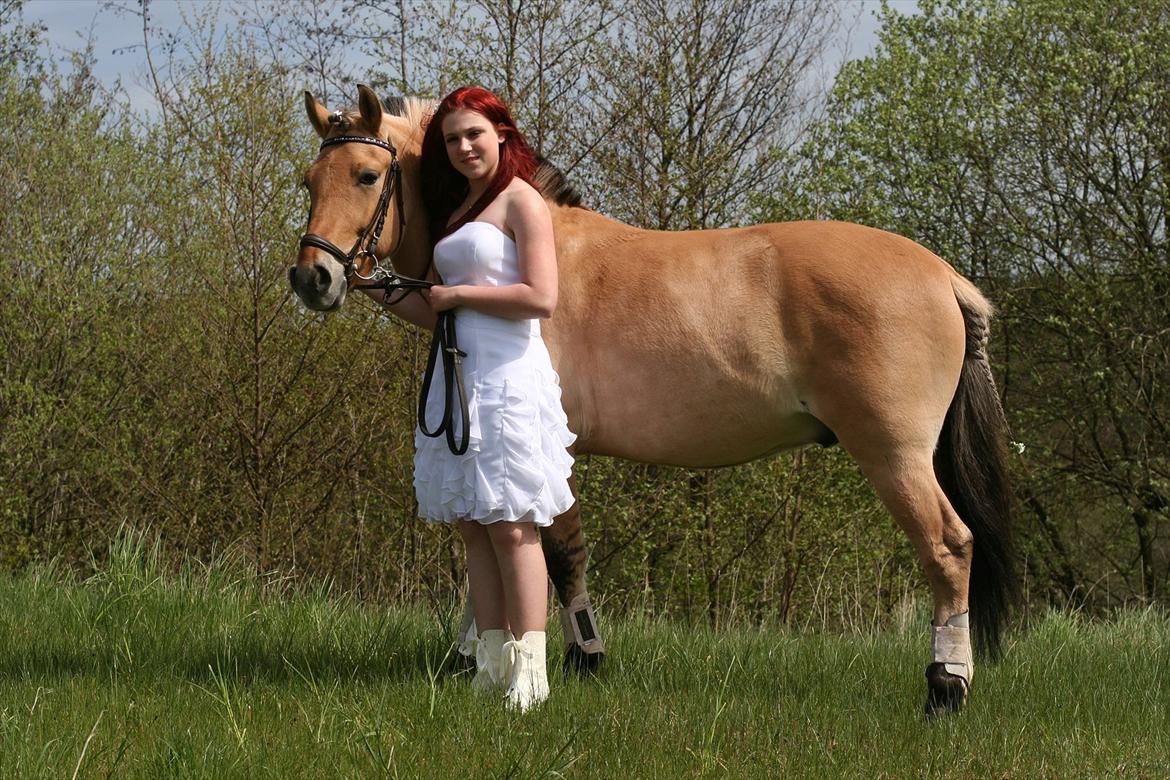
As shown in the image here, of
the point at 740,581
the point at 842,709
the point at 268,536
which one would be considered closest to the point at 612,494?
the point at 740,581

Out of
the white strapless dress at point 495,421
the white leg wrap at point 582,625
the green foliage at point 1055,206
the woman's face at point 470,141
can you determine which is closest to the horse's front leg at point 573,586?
the white leg wrap at point 582,625

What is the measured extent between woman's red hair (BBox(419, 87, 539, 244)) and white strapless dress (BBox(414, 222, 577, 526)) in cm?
23

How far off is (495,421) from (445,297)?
18.0 inches

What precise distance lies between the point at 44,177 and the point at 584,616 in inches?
298

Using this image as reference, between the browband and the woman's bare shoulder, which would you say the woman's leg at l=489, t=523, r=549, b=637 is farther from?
the browband

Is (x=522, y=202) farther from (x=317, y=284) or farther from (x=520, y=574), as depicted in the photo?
(x=520, y=574)

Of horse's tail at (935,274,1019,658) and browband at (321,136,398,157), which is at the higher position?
browband at (321,136,398,157)

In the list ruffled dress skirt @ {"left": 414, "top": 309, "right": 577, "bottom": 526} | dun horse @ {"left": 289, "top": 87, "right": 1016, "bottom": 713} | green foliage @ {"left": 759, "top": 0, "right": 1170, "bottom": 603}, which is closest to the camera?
ruffled dress skirt @ {"left": 414, "top": 309, "right": 577, "bottom": 526}

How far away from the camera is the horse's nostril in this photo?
4.09m

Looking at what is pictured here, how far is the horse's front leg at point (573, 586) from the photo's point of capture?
15.6 feet

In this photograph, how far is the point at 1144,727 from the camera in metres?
4.01

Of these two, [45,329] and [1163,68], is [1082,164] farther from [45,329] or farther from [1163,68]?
[45,329]

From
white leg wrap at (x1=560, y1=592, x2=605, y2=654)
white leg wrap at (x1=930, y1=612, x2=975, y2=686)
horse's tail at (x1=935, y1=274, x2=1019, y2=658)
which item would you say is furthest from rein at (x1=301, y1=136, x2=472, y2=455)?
horse's tail at (x1=935, y1=274, x2=1019, y2=658)

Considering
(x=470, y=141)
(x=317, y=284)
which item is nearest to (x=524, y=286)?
(x=470, y=141)
